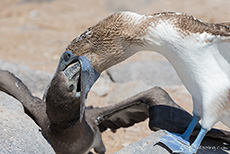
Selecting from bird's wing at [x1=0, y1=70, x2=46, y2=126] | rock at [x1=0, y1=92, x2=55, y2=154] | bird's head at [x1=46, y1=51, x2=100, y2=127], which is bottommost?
bird's wing at [x1=0, y1=70, x2=46, y2=126]

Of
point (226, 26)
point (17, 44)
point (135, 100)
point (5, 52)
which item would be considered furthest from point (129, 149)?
point (17, 44)

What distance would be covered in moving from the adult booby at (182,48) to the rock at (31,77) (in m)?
2.22

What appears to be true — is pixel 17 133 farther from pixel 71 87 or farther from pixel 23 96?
pixel 23 96

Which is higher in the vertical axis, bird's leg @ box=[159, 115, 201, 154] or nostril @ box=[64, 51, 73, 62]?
nostril @ box=[64, 51, 73, 62]

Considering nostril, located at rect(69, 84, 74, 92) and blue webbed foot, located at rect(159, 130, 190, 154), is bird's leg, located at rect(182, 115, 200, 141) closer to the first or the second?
blue webbed foot, located at rect(159, 130, 190, 154)

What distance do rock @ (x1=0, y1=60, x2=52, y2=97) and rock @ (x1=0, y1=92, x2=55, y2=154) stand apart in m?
1.87

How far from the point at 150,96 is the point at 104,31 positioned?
2.61ft

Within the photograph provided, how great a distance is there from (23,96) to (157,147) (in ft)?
3.94

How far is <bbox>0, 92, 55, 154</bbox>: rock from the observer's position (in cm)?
213

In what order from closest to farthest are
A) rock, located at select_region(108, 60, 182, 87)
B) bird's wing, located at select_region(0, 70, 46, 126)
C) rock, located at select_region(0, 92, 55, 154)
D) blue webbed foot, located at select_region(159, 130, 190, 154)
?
rock, located at select_region(0, 92, 55, 154) → blue webbed foot, located at select_region(159, 130, 190, 154) → bird's wing, located at select_region(0, 70, 46, 126) → rock, located at select_region(108, 60, 182, 87)

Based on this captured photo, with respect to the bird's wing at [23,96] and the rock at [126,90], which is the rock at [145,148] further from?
the rock at [126,90]

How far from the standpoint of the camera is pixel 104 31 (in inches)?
97.5

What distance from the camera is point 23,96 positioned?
9.82 ft

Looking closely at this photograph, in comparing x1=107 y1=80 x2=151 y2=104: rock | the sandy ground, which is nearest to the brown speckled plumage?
x1=107 y1=80 x2=151 y2=104: rock
